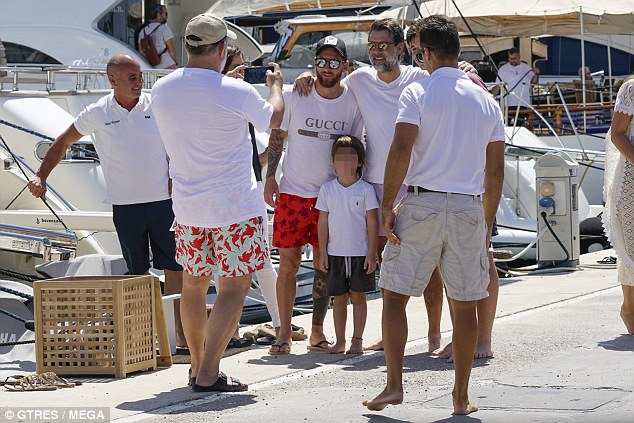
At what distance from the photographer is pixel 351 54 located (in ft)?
60.4

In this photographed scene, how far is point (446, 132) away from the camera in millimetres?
6445

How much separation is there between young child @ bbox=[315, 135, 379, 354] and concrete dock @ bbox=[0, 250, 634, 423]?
33cm

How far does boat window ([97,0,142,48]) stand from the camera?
57.7 ft

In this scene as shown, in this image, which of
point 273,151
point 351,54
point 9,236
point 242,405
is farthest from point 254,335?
point 351,54

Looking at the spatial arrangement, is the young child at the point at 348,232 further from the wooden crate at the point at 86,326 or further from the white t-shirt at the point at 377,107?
the wooden crate at the point at 86,326

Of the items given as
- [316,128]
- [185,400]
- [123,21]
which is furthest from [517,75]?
[185,400]

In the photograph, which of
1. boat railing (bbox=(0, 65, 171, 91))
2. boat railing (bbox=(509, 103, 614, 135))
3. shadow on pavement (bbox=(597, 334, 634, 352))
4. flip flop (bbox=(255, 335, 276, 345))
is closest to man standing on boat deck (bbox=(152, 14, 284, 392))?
flip flop (bbox=(255, 335, 276, 345))

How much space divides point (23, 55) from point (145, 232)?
9.26 meters

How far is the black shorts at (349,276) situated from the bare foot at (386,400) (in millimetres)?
2064

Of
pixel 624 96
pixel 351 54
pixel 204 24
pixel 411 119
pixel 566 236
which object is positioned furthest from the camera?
pixel 351 54

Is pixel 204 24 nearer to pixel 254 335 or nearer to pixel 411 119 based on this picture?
pixel 411 119

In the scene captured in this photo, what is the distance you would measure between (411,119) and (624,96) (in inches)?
103

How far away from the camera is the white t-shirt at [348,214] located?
8.30 metres

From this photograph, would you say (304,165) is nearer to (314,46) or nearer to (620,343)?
(620,343)
